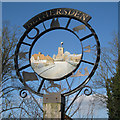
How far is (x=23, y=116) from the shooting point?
13.2 feet

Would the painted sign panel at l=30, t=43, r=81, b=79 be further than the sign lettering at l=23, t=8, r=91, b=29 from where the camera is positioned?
No

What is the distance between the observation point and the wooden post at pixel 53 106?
4.60 m

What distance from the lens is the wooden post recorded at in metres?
4.60

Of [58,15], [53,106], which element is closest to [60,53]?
[58,15]

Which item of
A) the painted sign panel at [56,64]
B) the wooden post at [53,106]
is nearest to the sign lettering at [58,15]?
the painted sign panel at [56,64]

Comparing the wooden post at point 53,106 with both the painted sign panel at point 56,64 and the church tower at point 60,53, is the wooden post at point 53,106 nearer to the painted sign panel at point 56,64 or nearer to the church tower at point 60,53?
the painted sign panel at point 56,64

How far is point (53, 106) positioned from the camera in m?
4.66

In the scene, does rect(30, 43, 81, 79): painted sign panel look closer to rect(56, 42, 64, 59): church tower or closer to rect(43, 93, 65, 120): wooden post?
rect(56, 42, 64, 59): church tower

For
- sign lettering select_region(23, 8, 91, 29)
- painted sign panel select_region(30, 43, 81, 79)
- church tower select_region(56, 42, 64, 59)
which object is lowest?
painted sign panel select_region(30, 43, 81, 79)

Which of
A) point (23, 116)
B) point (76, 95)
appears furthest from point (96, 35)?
point (23, 116)

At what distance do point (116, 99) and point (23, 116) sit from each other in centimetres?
505

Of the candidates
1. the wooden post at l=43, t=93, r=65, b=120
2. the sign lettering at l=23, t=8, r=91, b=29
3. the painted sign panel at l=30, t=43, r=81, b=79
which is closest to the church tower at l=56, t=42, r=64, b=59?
the painted sign panel at l=30, t=43, r=81, b=79

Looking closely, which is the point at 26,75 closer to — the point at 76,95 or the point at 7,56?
the point at 76,95

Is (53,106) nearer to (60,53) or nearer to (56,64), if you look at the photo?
(56,64)
